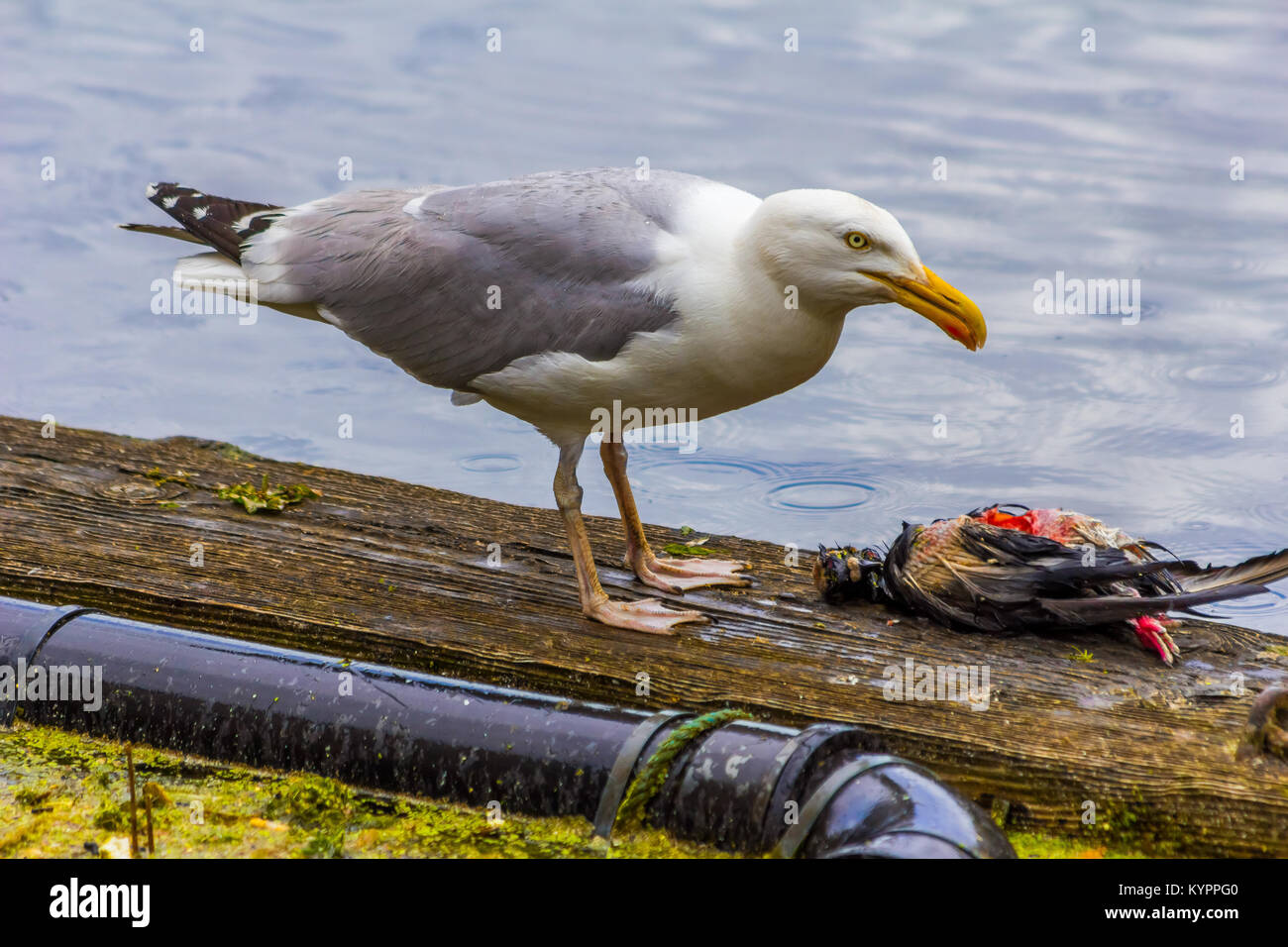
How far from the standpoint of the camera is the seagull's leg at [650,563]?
4.66 meters

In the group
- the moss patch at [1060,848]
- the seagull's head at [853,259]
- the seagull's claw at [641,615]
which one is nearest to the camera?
the moss patch at [1060,848]

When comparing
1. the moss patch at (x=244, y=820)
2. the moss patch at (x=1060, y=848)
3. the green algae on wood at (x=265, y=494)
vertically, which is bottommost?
the moss patch at (x=1060, y=848)

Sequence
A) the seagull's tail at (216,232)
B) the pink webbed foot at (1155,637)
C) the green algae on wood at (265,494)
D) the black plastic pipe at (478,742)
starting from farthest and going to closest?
the green algae on wood at (265,494) → the seagull's tail at (216,232) → the pink webbed foot at (1155,637) → the black plastic pipe at (478,742)

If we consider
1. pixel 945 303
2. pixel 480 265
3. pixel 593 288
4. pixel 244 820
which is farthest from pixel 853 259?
pixel 244 820

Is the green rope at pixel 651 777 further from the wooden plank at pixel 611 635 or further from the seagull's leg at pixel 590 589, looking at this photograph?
the seagull's leg at pixel 590 589

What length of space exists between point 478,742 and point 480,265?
1.77m

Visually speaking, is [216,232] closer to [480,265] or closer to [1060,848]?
[480,265]

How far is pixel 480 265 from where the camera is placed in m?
4.38

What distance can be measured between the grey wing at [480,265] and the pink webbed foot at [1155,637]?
1.59 m

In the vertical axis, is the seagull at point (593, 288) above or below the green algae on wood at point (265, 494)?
above

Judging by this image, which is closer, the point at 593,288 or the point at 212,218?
the point at 593,288

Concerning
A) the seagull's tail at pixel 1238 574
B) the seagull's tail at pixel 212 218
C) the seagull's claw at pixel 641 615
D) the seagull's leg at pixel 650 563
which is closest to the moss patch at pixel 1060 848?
the seagull's tail at pixel 1238 574

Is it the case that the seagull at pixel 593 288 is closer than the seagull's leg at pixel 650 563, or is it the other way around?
the seagull at pixel 593 288
